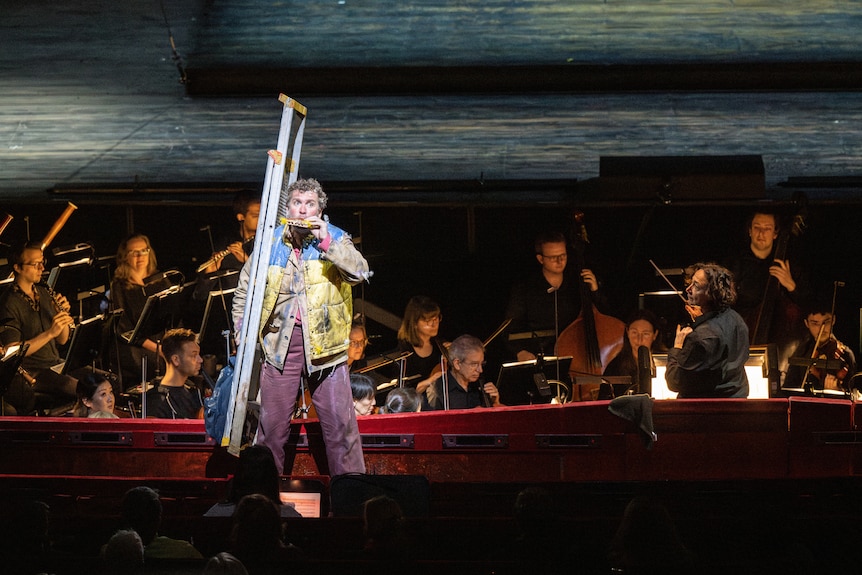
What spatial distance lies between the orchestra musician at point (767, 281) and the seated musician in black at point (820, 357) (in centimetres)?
17

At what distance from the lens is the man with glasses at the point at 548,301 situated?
937 centimetres

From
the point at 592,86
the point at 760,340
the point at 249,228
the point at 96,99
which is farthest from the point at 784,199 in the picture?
the point at 96,99

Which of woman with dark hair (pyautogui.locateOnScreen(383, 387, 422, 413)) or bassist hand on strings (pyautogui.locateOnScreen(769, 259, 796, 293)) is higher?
bassist hand on strings (pyautogui.locateOnScreen(769, 259, 796, 293))

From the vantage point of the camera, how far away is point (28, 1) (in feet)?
28.4

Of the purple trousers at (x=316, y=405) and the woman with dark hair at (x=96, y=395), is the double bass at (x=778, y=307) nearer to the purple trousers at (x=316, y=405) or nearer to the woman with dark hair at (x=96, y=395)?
the purple trousers at (x=316, y=405)

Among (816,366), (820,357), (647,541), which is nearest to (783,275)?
(820,357)

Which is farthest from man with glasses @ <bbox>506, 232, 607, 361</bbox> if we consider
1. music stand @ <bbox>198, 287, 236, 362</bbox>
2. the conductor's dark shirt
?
the conductor's dark shirt

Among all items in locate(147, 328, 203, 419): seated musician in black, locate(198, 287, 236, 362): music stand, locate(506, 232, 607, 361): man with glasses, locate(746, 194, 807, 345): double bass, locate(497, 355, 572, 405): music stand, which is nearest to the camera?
locate(147, 328, 203, 419): seated musician in black

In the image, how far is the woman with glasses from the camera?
8742 millimetres

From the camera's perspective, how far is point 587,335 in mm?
9242

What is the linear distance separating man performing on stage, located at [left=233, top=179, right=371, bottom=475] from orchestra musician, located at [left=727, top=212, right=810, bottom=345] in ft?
15.5

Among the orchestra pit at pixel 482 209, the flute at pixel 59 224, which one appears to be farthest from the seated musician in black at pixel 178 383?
the flute at pixel 59 224

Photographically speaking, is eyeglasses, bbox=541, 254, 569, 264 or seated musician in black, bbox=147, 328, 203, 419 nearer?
seated musician in black, bbox=147, 328, 203, 419

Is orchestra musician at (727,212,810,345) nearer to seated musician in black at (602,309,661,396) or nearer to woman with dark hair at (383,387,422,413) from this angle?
seated musician in black at (602,309,661,396)
